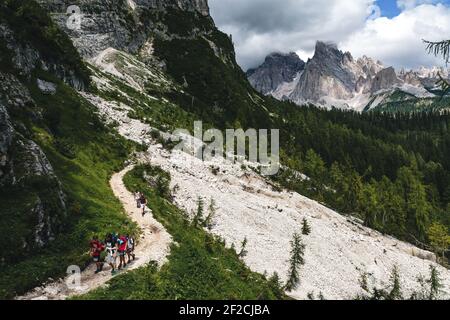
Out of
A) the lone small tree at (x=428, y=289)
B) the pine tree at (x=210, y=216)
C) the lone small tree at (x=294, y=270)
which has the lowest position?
the lone small tree at (x=428, y=289)

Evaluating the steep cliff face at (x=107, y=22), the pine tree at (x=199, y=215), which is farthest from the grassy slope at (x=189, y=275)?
the steep cliff face at (x=107, y=22)

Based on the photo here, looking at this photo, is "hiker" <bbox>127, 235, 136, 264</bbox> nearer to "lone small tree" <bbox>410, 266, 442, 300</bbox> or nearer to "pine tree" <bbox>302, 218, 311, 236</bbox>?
"pine tree" <bbox>302, 218, 311, 236</bbox>

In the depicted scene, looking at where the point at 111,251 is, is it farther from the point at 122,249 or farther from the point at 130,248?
the point at 130,248

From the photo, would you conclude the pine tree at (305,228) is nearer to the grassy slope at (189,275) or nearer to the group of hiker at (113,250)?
the grassy slope at (189,275)

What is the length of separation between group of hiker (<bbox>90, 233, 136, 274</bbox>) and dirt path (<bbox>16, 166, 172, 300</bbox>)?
511 mm

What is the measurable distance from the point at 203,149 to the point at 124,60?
201 ft

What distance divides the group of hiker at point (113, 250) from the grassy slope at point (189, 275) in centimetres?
174

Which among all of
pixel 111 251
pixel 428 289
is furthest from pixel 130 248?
pixel 428 289

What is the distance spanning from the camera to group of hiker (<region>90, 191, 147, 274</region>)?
27.9m

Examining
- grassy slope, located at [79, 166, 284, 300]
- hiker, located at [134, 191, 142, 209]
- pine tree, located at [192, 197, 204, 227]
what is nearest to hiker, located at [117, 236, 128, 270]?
grassy slope, located at [79, 166, 284, 300]

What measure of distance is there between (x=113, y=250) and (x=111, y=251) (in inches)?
11.9

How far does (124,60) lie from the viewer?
409 ft

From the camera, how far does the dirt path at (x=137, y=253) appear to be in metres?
24.6
